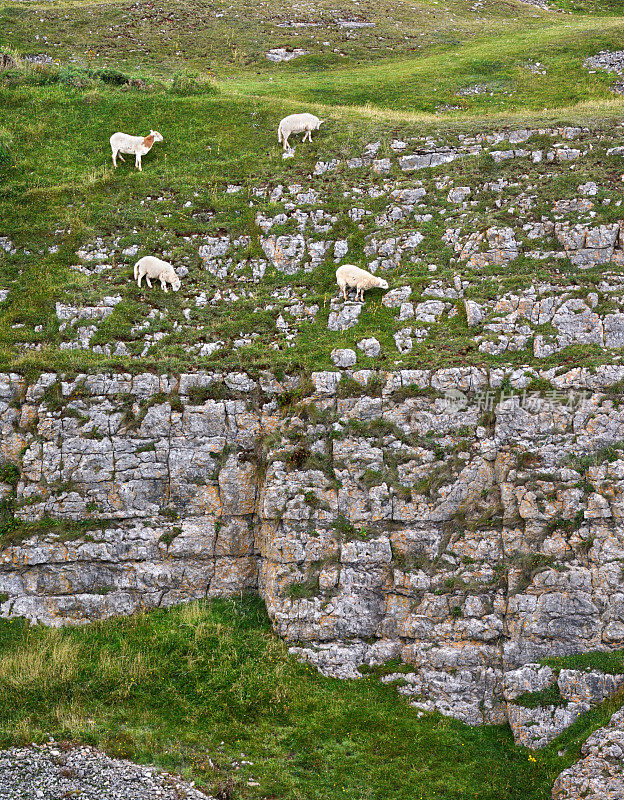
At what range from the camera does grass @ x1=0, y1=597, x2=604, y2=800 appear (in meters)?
16.6

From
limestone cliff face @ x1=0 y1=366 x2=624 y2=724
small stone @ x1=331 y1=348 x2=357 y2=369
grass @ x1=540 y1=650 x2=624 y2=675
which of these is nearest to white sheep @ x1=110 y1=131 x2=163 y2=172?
limestone cliff face @ x1=0 y1=366 x2=624 y2=724

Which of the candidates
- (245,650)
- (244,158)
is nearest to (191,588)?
(245,650)

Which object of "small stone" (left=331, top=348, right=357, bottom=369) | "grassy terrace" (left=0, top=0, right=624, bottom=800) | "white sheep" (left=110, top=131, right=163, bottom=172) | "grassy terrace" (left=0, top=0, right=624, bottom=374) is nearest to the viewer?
"grassy terrace" (left=0, top=0, right=624, bottom=800)

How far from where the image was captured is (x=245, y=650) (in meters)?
19.7

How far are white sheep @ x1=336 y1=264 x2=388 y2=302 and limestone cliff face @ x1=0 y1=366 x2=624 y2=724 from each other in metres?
4.78

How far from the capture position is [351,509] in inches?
819

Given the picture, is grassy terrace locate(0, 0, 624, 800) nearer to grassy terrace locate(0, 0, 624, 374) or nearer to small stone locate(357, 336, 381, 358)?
grassy terrace locate(0, 0, 624, 374)

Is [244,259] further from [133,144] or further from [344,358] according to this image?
[133,144]

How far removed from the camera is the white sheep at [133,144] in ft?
103

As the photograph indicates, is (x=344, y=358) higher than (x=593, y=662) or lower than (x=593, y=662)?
higher

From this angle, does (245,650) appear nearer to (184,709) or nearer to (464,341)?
(184,709)

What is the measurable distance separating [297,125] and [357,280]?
37.0 ft

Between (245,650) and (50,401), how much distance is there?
35.3 ft

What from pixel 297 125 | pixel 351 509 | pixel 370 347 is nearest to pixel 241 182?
pixel 297 125
